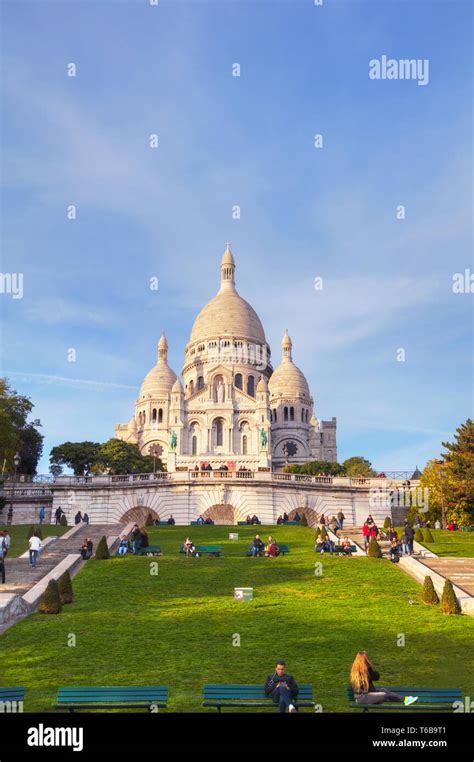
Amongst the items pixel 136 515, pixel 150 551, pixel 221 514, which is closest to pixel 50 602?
pixel 150 551

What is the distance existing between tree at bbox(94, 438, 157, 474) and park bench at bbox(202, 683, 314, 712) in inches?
2750

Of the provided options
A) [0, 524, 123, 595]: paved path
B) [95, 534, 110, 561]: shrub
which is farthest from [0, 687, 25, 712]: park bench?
[95, 534, 110, 561]: shrub

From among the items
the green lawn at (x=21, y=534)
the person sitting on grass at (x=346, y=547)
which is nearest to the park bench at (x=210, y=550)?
the person sitting on grass at (x=346, y=547)

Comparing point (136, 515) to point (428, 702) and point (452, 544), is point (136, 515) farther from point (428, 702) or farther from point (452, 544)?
point (428, 702)

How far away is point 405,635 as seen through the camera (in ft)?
65.6

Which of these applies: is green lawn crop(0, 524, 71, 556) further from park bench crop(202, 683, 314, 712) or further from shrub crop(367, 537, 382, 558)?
park bench crop(202, 683, 314, 712)

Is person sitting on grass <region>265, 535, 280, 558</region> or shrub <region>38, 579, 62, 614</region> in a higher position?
person sitting on grass <region>265, 535, 280, 558</region>

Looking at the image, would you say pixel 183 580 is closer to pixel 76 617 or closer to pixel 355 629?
pixel 76 617

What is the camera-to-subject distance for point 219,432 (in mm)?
108812

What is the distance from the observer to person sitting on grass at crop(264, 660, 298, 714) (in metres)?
13.8

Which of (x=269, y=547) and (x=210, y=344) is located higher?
(x=210, y=344)

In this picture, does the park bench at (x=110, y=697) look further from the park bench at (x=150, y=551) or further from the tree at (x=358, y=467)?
the tree at (x=358, y=467)

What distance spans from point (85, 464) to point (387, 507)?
43.6 metres
